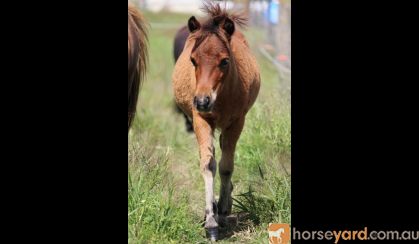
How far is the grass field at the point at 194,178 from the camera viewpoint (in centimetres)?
516

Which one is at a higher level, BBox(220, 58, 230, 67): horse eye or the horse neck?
BBox(220, 58, 230, 67): horse eye

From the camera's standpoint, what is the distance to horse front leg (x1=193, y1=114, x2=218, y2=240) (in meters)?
5.50

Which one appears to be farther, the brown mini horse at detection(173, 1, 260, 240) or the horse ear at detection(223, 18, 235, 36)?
the horse ear at detection(223, 18, 235, 36)

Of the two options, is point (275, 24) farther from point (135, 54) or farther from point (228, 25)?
point (135, 54)

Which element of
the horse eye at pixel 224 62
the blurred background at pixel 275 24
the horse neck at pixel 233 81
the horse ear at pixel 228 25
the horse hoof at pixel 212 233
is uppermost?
the blurred background at pixel 275 24

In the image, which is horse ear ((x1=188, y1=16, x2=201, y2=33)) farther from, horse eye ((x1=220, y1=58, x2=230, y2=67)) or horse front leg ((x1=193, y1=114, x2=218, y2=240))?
horse front leg ((x1=193, y1=114, x2=218, y2=240))

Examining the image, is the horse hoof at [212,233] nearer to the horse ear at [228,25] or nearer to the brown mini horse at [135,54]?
the brown mini horse at [135,54]

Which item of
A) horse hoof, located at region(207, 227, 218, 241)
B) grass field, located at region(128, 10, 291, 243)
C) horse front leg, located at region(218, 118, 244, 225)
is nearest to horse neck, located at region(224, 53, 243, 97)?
horse front leg, located at region(218, 118, 244, 225)

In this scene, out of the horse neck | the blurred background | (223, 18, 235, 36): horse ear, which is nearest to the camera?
(223, 18, 235, 36): horse ear

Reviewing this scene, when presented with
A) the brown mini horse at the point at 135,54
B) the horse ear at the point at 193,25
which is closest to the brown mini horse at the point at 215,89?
the horse ear at the point at 193,25

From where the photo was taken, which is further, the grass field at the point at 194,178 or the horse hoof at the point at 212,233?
the horse hoof at the point at 212,233
